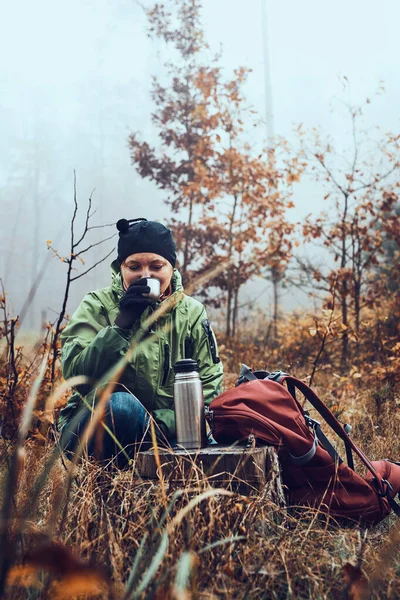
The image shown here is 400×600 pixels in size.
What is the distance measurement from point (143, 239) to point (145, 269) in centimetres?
16

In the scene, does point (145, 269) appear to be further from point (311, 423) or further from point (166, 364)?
point (311, 423)

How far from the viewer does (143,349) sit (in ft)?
9.29

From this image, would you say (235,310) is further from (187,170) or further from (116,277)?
(116,277)

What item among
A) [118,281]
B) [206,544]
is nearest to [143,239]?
[118,281]

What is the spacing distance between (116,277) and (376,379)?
3413 millimetres

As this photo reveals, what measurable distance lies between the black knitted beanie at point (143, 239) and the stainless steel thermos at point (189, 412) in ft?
2.57

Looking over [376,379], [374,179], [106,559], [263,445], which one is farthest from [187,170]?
[106,559]

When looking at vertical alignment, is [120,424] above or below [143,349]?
below

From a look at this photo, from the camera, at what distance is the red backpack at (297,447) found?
8.05 ft

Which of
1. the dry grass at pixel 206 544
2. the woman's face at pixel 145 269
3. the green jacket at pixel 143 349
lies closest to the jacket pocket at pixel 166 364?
the green jacket at pixel 143 349

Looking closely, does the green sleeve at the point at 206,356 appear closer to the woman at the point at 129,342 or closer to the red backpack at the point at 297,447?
the woman at the point at 129,342

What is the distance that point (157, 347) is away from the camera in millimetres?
2893

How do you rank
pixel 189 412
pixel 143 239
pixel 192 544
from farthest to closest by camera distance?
pixel 143 239 → pixel 189 412 → pixel 192 544

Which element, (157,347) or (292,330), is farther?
(292,330)
